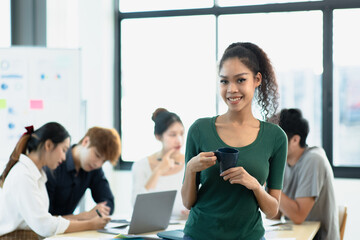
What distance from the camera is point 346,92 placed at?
4688mm

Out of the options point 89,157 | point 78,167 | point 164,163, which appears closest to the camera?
point 89,157

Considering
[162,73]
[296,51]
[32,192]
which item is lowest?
[32,192]

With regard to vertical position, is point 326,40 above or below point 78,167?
above

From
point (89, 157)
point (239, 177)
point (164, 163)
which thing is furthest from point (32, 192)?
point (239, 177)

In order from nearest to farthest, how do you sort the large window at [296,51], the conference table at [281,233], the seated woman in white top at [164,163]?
the conference table at [281,233] → the seated woman in white top at [164,163] → the large window at [296,51]

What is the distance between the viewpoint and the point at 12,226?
267cm

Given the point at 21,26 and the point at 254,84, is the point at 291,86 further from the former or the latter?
the point at 254,84

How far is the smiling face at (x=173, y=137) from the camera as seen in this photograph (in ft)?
12.3

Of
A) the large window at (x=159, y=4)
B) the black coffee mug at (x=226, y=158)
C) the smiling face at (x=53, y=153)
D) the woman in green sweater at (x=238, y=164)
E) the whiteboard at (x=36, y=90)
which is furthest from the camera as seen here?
the large window at (x=159, y=4)

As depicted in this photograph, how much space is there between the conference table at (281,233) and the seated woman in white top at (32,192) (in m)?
0.09

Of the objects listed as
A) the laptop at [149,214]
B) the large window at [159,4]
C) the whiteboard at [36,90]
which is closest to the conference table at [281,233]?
the laptop at [149,214]

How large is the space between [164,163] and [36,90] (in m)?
1.36

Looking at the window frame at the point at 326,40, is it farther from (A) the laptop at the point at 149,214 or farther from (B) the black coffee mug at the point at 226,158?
(B) the black coffee mug at the point at 226,158

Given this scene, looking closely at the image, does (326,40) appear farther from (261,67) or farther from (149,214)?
(261,67)
